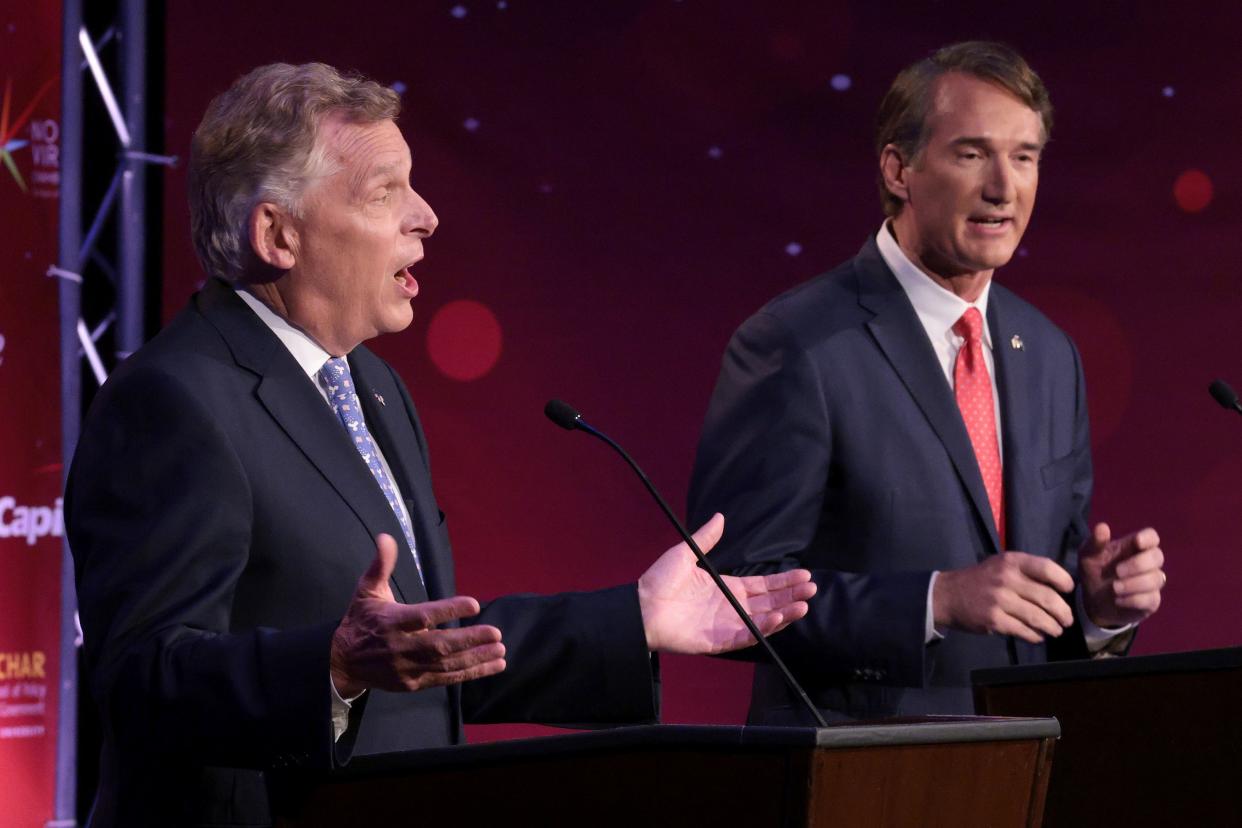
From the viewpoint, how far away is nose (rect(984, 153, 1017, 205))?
3.05 meters

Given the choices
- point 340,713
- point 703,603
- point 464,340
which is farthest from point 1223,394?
point 464,340

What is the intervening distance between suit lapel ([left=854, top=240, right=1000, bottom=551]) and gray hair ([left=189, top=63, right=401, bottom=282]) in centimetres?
115

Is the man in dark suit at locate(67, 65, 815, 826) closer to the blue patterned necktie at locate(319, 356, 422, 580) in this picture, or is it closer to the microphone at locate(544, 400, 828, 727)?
the blue patterned necktie at locate(319, 356, 422, 580)

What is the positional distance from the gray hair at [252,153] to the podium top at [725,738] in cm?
76

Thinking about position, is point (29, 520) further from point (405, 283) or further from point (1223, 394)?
point (1223, 394)

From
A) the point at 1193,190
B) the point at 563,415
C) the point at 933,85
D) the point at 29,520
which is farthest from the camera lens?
the point at 1193,190

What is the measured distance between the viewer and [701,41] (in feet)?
15.5

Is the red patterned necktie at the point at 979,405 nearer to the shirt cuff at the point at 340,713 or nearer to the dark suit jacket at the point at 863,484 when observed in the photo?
the dark suit jacket at the point at 863,484

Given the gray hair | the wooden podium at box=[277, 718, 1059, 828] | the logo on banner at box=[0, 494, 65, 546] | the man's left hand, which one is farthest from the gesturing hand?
the logo on banner at box=[0, 494, 65, 546]

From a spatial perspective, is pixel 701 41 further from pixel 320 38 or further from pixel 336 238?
pixel 336 238

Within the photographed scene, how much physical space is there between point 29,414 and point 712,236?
2029 mm

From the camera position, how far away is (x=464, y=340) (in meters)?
4.52

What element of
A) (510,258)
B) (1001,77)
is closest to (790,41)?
(510,258)

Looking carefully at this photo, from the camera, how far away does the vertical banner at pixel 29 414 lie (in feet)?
11.0
